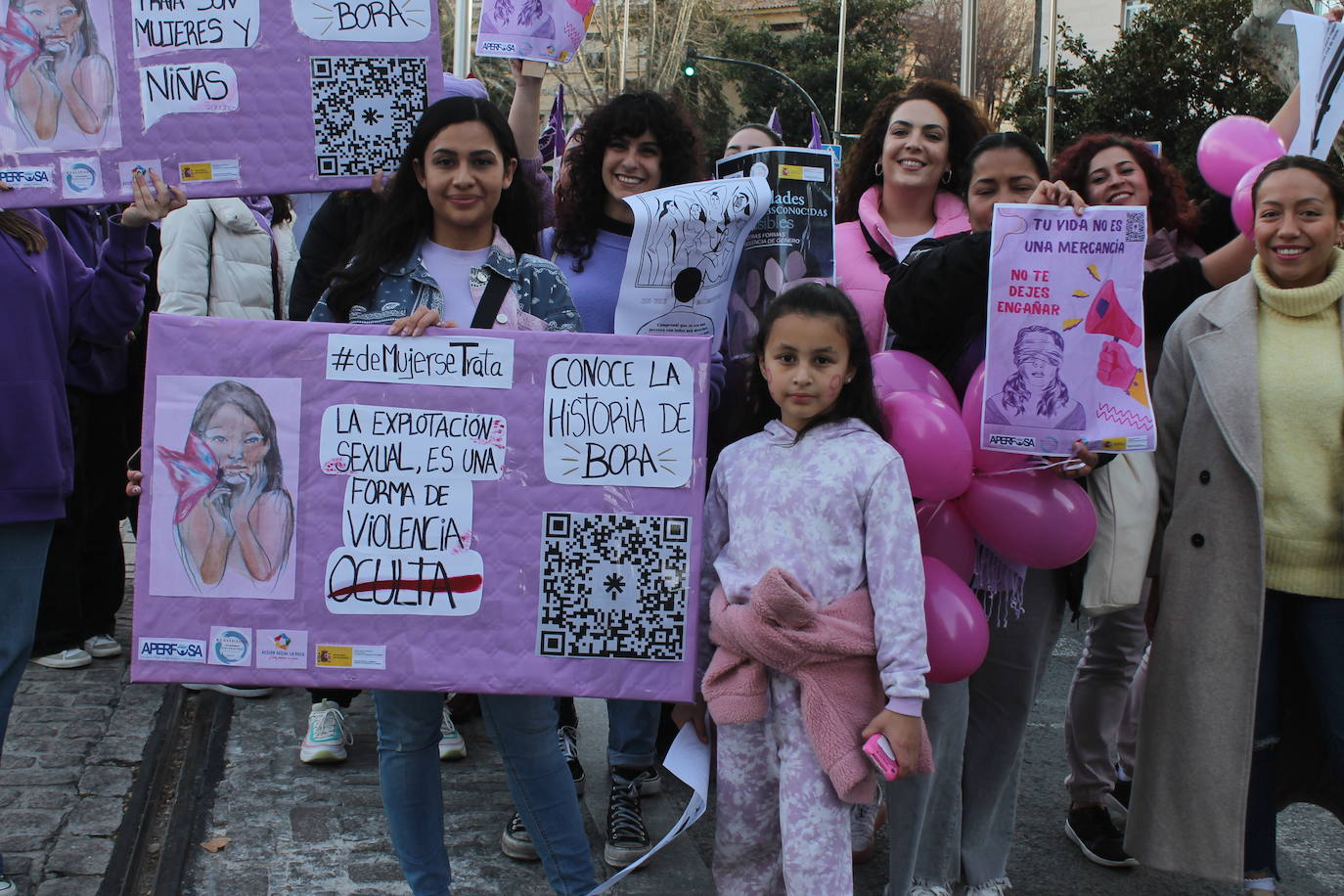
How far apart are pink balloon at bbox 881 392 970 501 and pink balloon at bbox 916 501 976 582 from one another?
0.44ft

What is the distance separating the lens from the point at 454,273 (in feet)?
10.3

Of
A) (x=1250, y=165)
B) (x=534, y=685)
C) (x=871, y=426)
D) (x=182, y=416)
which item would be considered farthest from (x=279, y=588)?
(x=1250, y=165)

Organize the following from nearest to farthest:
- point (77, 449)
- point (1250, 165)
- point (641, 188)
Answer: point (641, 188) → point (1250, 165) → point (77, 449)

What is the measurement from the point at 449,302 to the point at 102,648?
3.28 metres

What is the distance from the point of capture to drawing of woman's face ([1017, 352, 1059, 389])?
2945mm

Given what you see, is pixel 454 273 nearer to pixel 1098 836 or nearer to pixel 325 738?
pixel 325 738

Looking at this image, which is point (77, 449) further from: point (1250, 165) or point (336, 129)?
point (1250, 165)

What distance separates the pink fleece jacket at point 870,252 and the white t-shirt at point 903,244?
18 mm

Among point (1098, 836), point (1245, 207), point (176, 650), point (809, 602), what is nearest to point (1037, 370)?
point (809, 602)

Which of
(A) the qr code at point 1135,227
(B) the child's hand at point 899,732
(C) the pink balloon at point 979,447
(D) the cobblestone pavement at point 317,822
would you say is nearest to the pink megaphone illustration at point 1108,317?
(A) the qr code at point 1135,227

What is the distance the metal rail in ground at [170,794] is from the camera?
3.54 metres

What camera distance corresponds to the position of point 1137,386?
2.94 meters

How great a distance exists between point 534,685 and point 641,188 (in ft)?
5.66

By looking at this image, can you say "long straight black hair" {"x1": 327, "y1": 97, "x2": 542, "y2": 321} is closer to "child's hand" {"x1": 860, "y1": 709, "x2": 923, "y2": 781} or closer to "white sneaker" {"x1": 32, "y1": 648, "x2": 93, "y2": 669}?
"child's hand" {"x1": 860, "y1": 709, "x2": 923, "y2": 781}
